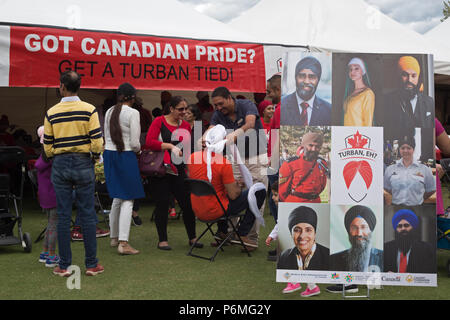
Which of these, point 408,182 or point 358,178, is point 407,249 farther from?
point 358,178

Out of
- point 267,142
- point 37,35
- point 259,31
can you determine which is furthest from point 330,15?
point 37,35

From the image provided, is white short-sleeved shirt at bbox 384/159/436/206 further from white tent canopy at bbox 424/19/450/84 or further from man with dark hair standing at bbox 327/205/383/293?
white tent canopy at bbox 424/19/450/84

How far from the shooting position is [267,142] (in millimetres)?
5418

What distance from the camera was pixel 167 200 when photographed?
17.6 ft

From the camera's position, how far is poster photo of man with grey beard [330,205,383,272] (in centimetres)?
342

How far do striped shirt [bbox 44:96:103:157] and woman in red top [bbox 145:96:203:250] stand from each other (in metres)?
Answer: 1.28

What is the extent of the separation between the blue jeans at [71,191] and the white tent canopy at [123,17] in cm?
295

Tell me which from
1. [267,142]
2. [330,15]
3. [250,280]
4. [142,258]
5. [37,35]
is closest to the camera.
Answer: [250,280]

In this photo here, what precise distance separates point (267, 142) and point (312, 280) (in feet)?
7.27

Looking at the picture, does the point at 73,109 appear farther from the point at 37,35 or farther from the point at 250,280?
the point at 37,35

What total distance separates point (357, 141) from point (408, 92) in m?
0.47

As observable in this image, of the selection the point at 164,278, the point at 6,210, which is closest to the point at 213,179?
the point at 164,278

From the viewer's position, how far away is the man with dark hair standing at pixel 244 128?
5047 mm

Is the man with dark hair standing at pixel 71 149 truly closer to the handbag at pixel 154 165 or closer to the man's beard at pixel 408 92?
the handbag at pixel 154 165
